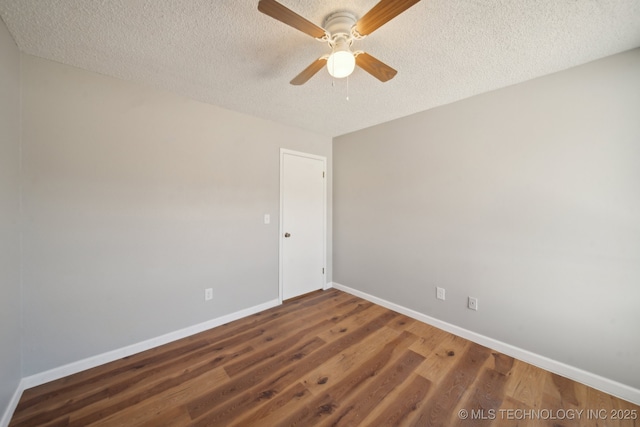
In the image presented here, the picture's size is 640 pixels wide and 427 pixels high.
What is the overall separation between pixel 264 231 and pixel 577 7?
3.00m

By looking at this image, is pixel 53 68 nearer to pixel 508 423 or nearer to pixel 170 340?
pixel 170 340

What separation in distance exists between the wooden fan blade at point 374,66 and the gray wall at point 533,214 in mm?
A: 1338

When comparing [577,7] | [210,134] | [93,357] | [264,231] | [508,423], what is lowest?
[508,423]

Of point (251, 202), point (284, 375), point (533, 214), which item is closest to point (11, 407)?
point (284, 375)

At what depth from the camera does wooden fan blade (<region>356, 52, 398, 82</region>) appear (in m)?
1.34

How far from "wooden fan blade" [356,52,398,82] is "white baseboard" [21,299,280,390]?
2726 mm

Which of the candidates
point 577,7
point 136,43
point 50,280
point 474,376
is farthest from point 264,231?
point 577,7

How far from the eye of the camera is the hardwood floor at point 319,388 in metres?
1.44

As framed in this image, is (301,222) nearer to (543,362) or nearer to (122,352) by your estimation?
(122,352)

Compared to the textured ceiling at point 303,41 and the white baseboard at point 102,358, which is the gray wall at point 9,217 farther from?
the textured ceiling at point 303,41

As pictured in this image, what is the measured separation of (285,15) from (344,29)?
15.7 inches

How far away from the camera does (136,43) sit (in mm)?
1521

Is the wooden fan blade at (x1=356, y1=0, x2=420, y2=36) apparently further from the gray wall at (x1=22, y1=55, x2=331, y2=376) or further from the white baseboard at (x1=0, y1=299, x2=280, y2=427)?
the white baseboard at (x1=0, y1=299, x2=280, y2=427)

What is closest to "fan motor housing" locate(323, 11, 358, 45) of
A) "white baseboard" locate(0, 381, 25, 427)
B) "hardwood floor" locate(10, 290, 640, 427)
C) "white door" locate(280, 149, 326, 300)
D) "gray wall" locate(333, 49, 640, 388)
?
"gray wall" locate(333, 49, 640, 388)
